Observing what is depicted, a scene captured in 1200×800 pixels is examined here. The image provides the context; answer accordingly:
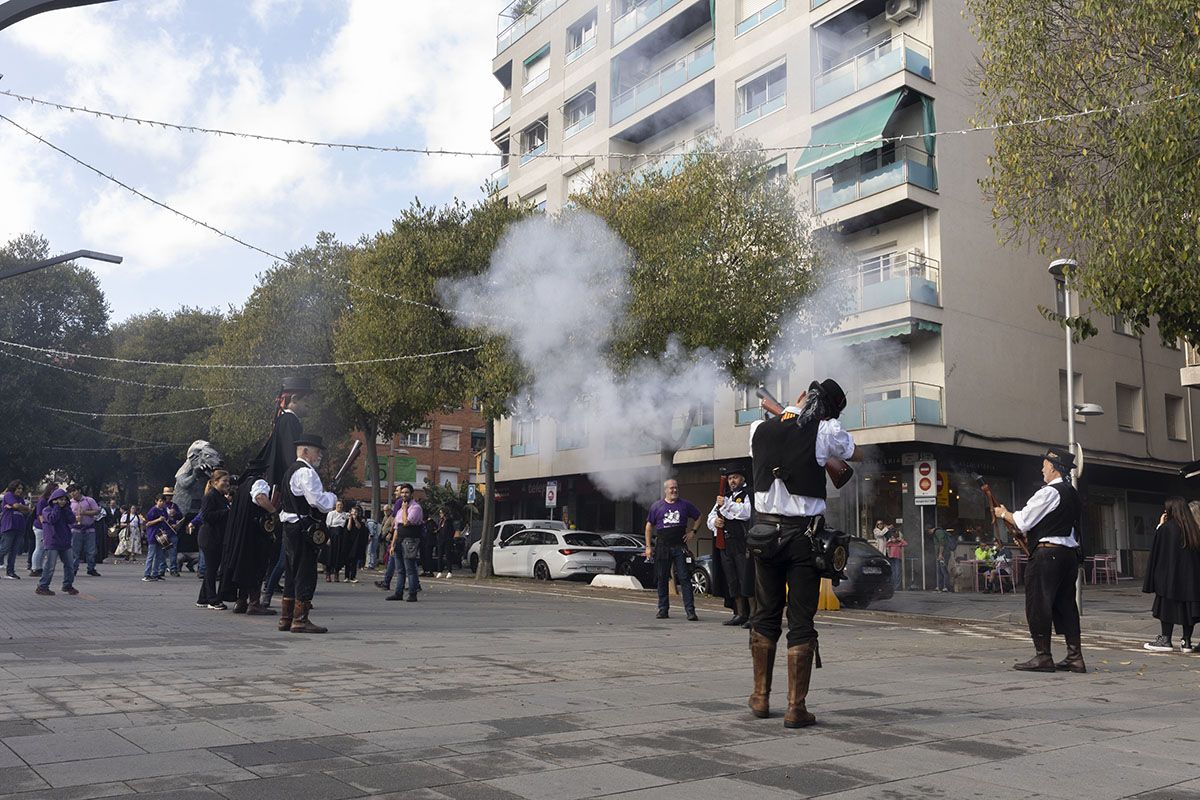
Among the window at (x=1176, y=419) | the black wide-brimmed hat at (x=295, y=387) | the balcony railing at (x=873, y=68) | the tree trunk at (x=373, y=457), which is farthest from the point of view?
the tree trunk at (x=373, y=457)

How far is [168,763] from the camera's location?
13.7 ft

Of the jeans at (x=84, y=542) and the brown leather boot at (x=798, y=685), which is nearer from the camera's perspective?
the brown leather boot at (x=798, y=685)

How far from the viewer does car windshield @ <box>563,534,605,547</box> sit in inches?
924

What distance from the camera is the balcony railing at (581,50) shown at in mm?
35094

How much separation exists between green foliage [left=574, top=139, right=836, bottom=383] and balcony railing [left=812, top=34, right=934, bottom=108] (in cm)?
617

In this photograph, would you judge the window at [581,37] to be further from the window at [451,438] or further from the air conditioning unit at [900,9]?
the window at [451,438]

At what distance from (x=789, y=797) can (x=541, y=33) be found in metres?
37.2

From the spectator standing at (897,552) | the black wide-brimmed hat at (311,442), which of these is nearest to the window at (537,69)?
the spectator standing at (897,552)

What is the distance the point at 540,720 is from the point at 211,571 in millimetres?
8015

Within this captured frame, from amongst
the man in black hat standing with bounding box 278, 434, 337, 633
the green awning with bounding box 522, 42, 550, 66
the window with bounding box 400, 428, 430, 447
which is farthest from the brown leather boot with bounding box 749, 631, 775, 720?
the window with bounding box 400, 428, 430, 447

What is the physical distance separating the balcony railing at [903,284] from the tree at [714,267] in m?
4.24

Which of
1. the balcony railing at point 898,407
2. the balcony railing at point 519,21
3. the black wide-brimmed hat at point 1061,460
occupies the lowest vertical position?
the black wide-brimmed hat at point 1061,460

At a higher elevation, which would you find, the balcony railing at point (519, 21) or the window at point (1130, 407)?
the balcony railing at point (519, 21)

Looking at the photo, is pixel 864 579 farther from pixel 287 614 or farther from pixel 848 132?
pixel 848 132
